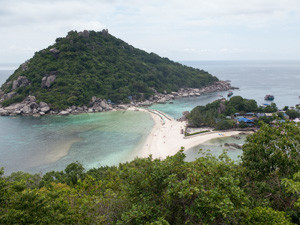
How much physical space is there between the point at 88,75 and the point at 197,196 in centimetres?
6941

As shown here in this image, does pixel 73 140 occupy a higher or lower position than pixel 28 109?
lower

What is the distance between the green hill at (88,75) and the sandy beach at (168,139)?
2682 cm

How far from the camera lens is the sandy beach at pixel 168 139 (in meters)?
33.4

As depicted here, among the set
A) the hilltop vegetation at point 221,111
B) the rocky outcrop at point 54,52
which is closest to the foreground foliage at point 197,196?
the hilltop vegetation at point 221,111

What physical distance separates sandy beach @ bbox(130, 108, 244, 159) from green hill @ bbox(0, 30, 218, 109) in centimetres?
2682

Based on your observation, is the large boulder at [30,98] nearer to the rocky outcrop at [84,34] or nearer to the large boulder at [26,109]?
the large boulder at [26,109]

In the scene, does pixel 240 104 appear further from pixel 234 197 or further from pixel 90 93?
pixel 234 197

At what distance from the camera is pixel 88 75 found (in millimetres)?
71562

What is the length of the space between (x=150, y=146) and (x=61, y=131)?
68.4 ft

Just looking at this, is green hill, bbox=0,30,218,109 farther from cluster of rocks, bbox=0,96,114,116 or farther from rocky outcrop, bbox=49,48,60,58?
cluster of rocks, bbox=0,96,114,116

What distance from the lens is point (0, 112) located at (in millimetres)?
57719

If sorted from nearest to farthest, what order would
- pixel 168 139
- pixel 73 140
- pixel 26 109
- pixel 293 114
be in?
pixel 168 139 < pixel 73 140 < pixel 293 114 < pixel 26 109

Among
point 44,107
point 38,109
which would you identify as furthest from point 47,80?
point 38,109

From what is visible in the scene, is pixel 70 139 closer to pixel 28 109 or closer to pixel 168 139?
pixel 168 139
